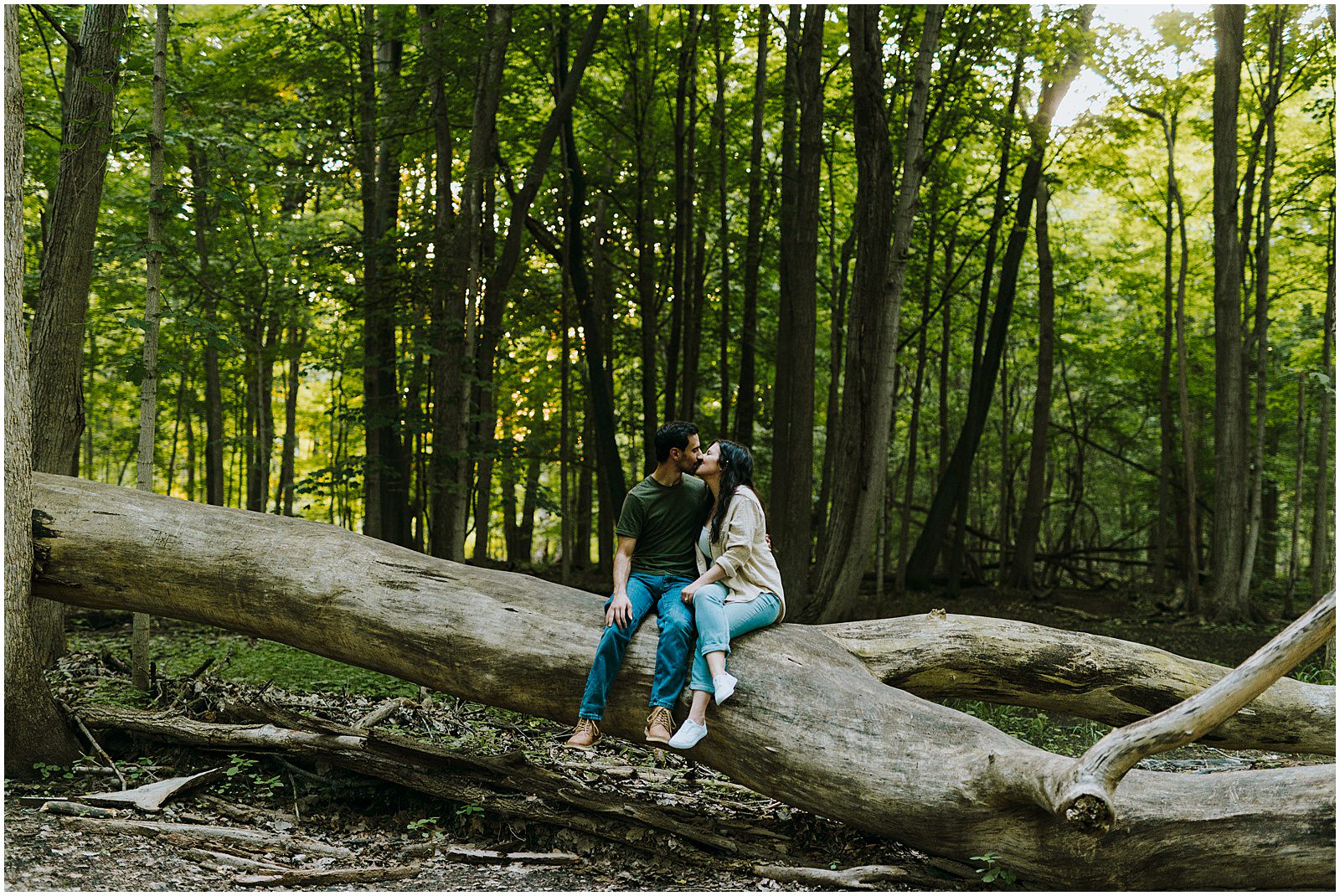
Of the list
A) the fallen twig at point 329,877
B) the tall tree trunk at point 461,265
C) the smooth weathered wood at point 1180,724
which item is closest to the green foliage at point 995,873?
the smooth weathered wood at point 1180,724

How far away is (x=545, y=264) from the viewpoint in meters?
16.7

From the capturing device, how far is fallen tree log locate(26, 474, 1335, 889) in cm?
398

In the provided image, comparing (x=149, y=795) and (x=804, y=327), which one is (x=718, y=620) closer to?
(x=149, y=795)

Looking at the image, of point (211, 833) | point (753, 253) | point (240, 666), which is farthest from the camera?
point (753, 253)

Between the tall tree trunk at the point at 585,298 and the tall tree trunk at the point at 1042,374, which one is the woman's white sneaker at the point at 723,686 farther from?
the tall tree trunk at the point at 1042,374

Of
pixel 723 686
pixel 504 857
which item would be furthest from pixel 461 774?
pixel 723 686

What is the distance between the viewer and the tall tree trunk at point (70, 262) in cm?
645

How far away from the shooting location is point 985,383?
13.4 metres

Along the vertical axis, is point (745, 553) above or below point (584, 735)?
above

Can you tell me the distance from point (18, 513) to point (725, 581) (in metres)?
3.66

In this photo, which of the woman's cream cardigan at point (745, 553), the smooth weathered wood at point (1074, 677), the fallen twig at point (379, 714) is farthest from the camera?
the fallen twig at point (379, 714)

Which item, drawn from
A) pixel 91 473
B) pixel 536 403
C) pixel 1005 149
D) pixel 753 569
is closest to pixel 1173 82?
pixel 1005 149

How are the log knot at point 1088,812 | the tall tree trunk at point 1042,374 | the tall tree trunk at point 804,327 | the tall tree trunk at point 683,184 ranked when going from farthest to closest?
the tall tree trunk at point 1042,374, the tall tree trunk at point 683,184, the tall tree trunk at point 804,327, the log knot at point 1088,812

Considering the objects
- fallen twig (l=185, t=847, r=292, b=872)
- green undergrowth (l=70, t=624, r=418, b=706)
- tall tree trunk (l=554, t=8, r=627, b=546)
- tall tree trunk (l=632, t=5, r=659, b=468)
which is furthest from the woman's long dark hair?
tall tree trunk (l=554, t=8, r=627, b=546)
